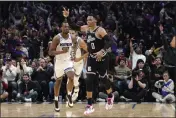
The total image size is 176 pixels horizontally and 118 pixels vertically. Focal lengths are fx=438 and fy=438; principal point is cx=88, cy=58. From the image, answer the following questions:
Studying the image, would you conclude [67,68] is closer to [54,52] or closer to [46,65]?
[54,52]

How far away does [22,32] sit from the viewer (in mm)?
18500

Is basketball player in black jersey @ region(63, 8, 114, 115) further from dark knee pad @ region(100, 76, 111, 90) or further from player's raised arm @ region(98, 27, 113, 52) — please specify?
dark knee pad @ region(100, 76, 111, 90)

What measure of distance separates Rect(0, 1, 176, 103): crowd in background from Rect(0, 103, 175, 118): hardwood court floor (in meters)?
0.91

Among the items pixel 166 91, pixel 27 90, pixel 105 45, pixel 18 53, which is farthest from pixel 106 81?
pixel 18 53

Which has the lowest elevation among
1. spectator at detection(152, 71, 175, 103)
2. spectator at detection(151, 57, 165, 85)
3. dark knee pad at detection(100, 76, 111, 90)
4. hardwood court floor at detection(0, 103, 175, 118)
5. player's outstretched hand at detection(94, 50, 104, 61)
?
hardwood court floor at detection(0, 103, 175, 118)

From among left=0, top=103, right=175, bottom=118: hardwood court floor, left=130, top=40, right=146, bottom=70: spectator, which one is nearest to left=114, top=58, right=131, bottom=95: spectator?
left=130, top=40, right=146, bottom=70: spectator

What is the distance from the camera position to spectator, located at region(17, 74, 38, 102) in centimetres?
1393

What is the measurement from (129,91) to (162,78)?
1144 millimetres

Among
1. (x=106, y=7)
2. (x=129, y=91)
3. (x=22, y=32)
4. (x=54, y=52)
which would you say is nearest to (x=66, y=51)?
(x=54, y=52)

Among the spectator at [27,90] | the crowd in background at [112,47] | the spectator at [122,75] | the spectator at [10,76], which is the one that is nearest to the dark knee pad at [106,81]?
the crowd in background at [112,47]

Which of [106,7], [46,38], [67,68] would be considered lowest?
[67,68]

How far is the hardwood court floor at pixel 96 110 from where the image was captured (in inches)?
418

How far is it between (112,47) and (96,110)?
5098mm

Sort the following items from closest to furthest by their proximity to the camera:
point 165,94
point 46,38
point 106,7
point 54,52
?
point 54,52, point 165,94, point 46,38, point 106,7
